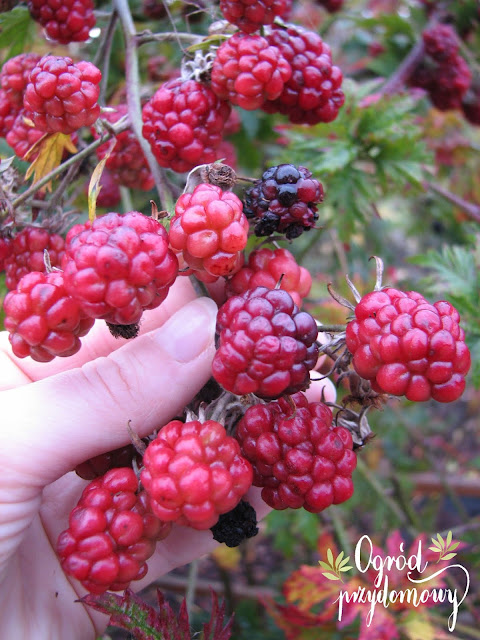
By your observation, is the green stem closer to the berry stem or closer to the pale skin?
the berry stem

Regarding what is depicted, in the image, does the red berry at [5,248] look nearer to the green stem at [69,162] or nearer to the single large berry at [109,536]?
the green stem at [69,162]

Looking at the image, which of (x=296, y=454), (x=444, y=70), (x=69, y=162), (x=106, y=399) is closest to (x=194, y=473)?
(x=296, y=454)

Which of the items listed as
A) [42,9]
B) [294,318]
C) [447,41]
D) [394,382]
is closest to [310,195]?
[294,318]

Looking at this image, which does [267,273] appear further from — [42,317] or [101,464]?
[101,464]

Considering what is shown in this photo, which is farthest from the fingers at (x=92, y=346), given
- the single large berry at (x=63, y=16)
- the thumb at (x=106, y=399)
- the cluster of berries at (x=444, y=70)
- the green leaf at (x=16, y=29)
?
the cluster of berries at (x=444, y=70)

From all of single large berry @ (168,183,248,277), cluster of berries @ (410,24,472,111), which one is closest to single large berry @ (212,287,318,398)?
single large berry @ (168,183,248,277)
